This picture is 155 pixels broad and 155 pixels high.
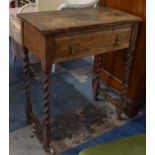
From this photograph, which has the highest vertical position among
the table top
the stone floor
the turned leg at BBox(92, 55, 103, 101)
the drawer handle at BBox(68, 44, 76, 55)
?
the table top

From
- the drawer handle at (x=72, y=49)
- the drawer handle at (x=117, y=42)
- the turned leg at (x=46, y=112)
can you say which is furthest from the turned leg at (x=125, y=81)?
the turned leg at (x=46, y=112)

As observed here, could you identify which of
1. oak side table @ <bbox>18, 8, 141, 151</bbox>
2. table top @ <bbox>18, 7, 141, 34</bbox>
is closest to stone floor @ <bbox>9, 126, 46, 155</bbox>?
oak side table @ <bbox>18, 8, 141, 151</bbox>

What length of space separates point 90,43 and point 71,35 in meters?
0.14

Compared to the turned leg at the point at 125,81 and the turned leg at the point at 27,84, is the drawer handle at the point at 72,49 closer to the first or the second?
the turned leg at the point at 27,84

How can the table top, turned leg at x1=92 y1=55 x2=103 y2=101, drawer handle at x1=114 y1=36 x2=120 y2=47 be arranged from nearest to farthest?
the table top
drawer handle at x1=114 y1=36 x2=120 y2=47
turned leg at x1=92 y1=55 x2=103 y2=101

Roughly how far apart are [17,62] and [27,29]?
4.70ft

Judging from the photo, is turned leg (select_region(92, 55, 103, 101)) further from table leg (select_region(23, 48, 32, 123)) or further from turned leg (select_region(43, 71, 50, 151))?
turned leg (select_region(43, 71, 50, 151))

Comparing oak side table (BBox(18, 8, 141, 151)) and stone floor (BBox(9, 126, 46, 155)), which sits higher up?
oak side table (BBox(18, 8, 141, 151))

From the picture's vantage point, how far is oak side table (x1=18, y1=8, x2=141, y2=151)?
1.21 m

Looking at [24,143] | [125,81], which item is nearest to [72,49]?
[125,81]

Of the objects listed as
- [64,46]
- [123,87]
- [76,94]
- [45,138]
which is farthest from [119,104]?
[64,46]

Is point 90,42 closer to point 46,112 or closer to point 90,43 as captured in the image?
point 90,43

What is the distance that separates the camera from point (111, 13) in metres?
1.55
